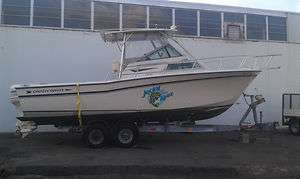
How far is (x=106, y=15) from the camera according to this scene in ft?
53.3

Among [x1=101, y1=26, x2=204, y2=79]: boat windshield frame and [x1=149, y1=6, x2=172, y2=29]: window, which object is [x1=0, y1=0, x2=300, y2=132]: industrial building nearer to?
[x1=149, y1=6, x2=172, y2=29]: window

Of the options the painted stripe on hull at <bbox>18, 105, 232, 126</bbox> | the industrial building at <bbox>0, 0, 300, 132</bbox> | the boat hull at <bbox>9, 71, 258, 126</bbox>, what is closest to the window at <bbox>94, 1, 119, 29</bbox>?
the industrial building at <bbox>0, 0, 300, 132</bbox>

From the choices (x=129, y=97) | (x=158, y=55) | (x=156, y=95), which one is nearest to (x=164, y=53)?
(x=158, y=55)

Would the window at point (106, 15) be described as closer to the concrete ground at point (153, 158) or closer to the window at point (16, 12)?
the window at point (16, 12)

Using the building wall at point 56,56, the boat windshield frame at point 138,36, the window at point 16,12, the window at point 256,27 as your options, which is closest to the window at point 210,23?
the building wall at point 56,56

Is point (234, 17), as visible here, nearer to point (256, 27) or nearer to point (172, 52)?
point (256, 27)

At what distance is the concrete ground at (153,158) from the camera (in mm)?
9227

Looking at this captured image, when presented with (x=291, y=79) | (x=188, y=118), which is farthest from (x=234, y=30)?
(x=188, y=118)

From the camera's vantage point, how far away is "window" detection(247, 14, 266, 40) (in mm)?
17984

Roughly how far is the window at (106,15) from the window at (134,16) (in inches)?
12.2

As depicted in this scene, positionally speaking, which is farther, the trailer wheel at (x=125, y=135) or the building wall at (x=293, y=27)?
the building wall at (x=293, y=27)

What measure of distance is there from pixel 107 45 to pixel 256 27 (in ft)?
19.5

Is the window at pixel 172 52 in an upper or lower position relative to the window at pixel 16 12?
lower

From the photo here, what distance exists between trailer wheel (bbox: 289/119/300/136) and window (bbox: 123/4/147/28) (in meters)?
6.25
